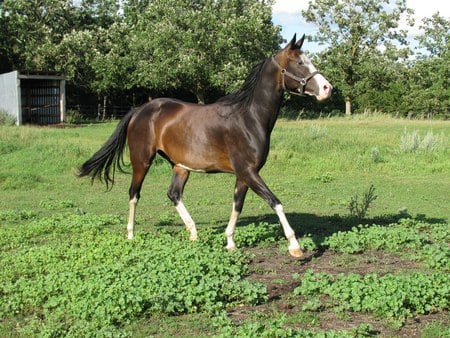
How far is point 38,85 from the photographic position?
1503 inches

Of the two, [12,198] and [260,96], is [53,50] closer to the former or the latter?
[12,198]

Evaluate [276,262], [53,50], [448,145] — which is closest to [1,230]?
[276,262]

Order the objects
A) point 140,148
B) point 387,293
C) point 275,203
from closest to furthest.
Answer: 1. point 387,293
2. point 275,203
3. point 140,148

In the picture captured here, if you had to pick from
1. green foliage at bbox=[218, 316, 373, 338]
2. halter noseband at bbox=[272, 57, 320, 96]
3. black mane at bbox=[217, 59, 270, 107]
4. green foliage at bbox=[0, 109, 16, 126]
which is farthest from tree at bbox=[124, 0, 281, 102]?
green foliage at bbox=[218, 316, 373, 338]

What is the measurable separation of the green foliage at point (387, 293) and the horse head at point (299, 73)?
245 cm

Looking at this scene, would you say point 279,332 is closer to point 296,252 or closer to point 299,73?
point 296,252

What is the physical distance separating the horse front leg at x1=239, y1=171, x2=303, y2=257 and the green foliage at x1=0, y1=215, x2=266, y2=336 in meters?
0.67

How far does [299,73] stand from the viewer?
7441 millimetres

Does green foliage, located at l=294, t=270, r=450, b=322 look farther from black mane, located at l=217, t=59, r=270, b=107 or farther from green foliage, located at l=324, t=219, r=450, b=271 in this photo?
black mane, located at l=217, t=59, r=270, b=107

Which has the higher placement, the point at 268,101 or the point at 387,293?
the point at 268,101

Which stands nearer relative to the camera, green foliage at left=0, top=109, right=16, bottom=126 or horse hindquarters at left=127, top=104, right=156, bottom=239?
horse hindquarters at left=127, top=104, right=156, bottom=239

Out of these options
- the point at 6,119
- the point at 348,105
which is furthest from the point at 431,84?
the point at 6,119

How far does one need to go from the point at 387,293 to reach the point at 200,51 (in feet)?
114

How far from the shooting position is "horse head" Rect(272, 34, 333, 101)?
726 cm
